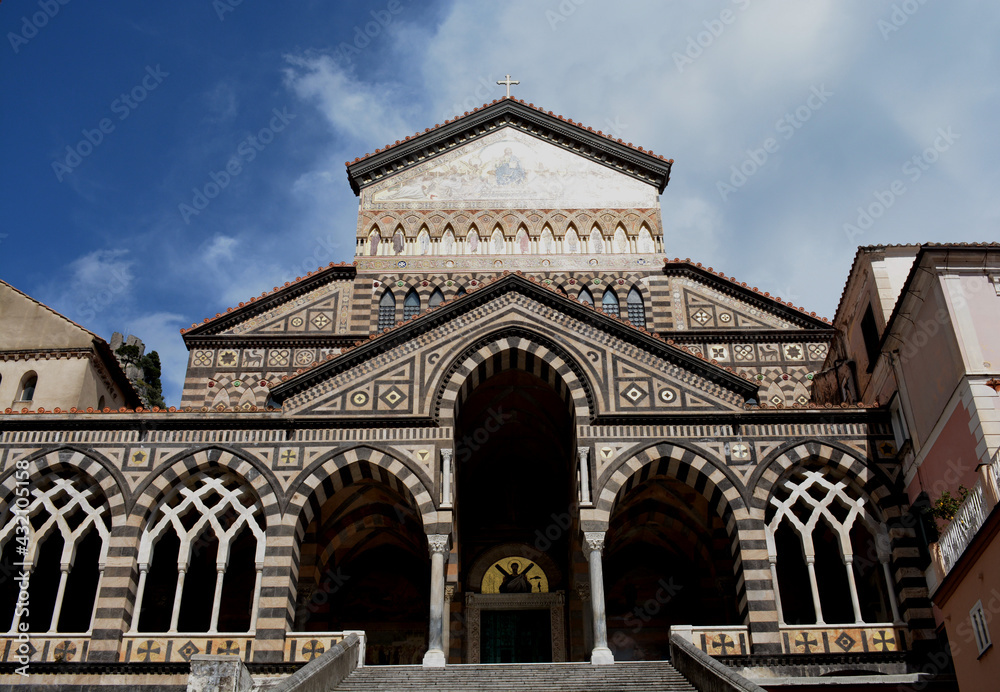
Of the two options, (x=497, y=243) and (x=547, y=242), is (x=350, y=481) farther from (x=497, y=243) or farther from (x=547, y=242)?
(x=547, y=242)

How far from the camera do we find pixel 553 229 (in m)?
31.3

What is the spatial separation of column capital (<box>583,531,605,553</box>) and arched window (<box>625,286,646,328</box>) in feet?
31.2

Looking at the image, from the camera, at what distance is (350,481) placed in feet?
74.1

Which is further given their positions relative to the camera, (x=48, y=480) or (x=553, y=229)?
(x=553, y=229)

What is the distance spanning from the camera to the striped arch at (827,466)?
70.5 ft

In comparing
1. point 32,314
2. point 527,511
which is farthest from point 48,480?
point 527,511

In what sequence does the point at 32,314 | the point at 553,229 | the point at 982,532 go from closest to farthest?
1. the point at 982,532
2. the point at 32,314
3. the point at 553,229

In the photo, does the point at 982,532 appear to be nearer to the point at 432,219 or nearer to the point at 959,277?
the point at 959,277

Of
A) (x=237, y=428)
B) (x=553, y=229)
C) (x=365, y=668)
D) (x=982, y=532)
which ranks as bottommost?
(x=365, y=668)

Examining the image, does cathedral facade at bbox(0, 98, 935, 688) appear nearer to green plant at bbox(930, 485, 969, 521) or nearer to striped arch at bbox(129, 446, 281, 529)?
striped arch at bbox(129, 446, 281, 529)

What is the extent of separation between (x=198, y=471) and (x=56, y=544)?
525 cm

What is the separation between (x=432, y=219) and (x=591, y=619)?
14963mm

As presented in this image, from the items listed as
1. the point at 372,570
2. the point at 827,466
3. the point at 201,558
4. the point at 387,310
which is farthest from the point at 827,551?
the point at 201,558

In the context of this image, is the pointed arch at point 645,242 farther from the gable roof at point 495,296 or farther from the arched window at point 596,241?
the gable roof at point 495,296
